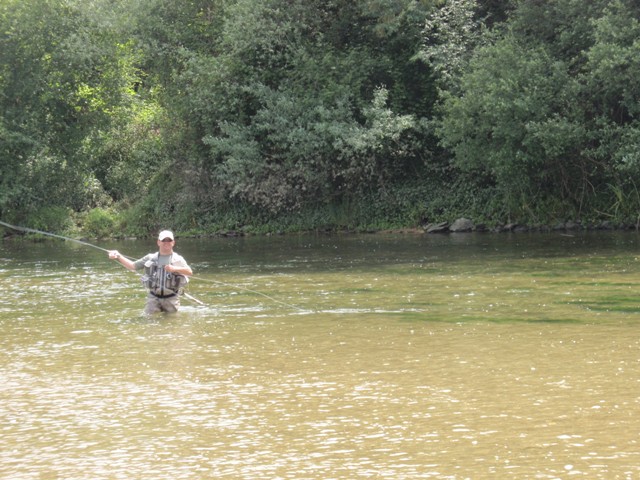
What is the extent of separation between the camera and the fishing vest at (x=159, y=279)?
48.4 feet

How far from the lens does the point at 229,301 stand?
54.9ft

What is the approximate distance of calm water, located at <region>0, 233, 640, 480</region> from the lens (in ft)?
24.2

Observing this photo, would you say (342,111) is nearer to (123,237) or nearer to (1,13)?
(123,237)

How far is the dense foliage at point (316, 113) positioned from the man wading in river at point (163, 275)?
16925 mm

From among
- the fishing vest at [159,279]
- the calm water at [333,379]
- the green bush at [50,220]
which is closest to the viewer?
the calm water at [333,379]

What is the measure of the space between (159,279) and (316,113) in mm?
21395

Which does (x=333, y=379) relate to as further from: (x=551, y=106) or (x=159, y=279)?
(x=551, y=106)

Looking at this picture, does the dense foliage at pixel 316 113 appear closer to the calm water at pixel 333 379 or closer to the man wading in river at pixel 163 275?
the calm water at pixel 333 379

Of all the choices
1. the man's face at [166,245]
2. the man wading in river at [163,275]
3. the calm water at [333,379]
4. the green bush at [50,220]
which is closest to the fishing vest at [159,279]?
the man wading in river at [163,275]

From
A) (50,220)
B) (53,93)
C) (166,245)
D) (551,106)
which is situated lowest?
(166,245)

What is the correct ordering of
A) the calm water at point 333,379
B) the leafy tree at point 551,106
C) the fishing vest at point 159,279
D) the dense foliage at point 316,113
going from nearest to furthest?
the calm water at point 333,379
the fishing vest at point 159,279
the leafy tree at point 551,106
the dense foliage at point 316,113

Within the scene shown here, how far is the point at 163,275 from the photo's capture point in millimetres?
14812

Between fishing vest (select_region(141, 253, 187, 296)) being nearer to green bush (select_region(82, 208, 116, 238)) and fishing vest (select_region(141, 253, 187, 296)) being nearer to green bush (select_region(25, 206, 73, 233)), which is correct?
green bush (select_region(82, 208, 116, 238))

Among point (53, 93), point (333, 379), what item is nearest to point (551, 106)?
point (53, 93)
